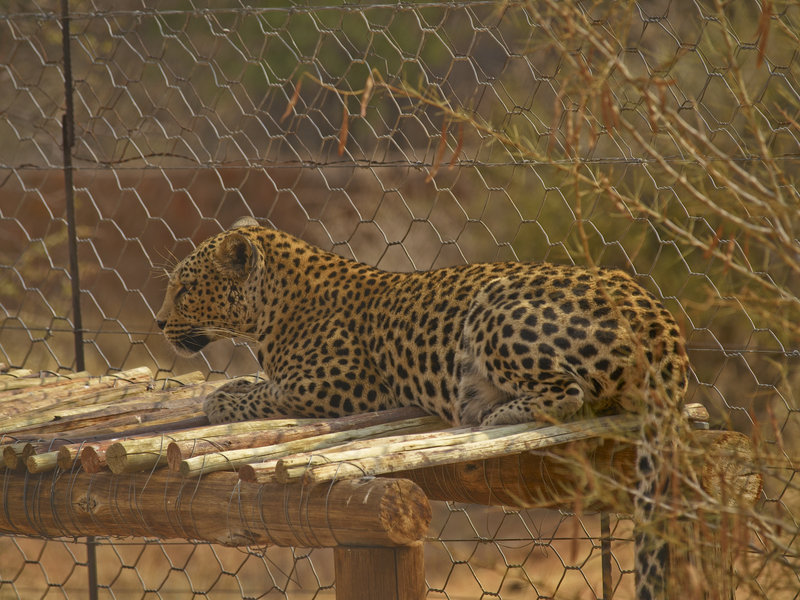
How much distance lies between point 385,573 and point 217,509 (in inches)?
17.2

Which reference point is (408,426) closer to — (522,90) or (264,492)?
(264,492)

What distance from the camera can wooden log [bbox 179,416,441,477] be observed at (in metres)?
2.40

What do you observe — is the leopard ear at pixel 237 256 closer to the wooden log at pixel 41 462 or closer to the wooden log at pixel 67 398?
the wooden log at pixel 67 398

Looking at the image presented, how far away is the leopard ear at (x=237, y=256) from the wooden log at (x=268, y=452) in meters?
0.84

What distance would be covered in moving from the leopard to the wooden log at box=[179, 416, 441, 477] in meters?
0.27

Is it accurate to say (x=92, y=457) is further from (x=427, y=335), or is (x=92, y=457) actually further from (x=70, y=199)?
(x=70, y=199)

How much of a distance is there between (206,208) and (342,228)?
1220 millimetres

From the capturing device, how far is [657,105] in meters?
1.47

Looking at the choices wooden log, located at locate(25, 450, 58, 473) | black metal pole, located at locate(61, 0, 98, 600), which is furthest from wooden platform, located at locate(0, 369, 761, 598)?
black metal pole, located at locate(61, 0, 98, 600)

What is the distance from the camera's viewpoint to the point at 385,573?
7.24 ft

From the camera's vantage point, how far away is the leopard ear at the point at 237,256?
3469 mm

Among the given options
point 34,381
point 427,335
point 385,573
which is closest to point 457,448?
point 385,573

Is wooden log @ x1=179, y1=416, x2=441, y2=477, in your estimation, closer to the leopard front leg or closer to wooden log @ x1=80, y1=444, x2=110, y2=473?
wooden log @ x1=80, y1=444, x2=110, y2=473

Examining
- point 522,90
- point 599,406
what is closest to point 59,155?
point 522,90
